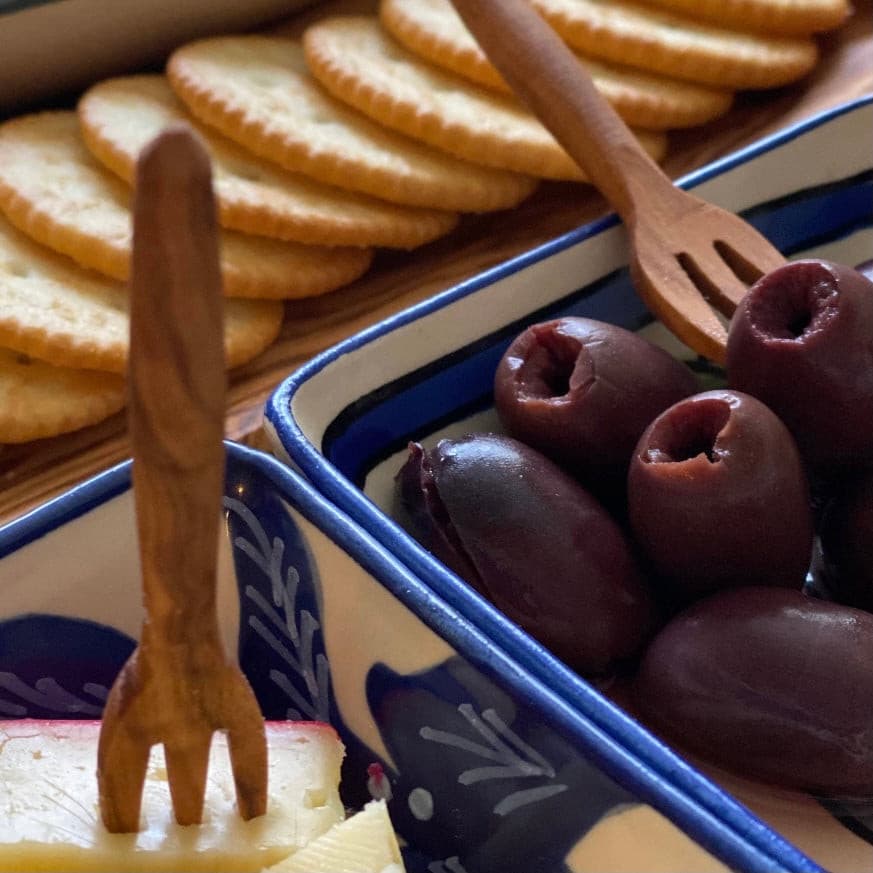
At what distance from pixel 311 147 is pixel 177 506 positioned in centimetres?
71

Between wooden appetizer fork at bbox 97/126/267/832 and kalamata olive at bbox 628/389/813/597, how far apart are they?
251 mm

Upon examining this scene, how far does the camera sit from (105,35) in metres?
1.16

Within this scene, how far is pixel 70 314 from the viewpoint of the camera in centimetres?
90

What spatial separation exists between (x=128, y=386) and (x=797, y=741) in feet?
1.23


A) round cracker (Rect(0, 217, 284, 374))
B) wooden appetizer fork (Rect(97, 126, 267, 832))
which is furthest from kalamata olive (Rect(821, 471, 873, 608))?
round cracker (Rect(0, 217, 284, 374))

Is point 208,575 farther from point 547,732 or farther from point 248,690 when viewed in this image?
point 547,732

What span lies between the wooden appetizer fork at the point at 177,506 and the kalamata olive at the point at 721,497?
251 millimetres

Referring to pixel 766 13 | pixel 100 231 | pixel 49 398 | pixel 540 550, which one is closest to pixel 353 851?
pixel 540 550

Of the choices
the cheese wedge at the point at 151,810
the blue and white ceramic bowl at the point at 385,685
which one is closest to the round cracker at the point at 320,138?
the blue and white ceramic bowl at the point at 385,685

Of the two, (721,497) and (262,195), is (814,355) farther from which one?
(262,195)

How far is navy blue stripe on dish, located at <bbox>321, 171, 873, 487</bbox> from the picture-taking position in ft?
2.33

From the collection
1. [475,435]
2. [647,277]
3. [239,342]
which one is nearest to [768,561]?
[475,435]

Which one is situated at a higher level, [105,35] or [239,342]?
Result: [105,35]

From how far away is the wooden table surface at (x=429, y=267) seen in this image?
854 mm
